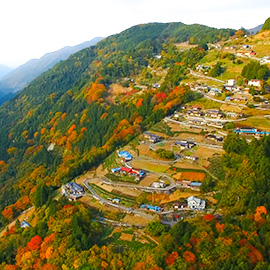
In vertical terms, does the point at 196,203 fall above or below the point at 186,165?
below

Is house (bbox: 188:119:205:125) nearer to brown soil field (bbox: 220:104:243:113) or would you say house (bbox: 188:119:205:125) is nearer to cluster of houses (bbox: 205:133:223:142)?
cluster of houses (bbox: 205:133:223:142)

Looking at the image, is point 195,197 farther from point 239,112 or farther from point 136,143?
point 239,112

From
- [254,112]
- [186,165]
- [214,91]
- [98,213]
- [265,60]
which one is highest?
[265,60]

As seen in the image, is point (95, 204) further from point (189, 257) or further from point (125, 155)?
point (189, 257)

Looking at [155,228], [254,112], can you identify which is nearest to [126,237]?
[155,228]

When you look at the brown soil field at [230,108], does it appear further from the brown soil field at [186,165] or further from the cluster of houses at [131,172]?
the cluster of houses at [131,172]

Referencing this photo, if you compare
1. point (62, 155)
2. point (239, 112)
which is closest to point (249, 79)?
point (239, 112)
